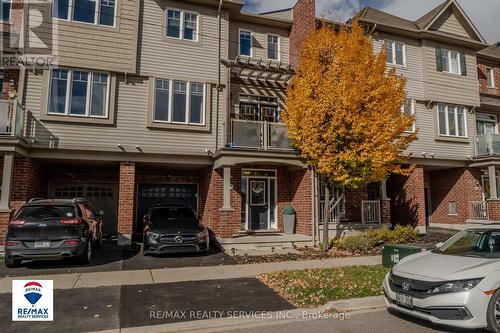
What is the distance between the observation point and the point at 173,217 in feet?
39.6

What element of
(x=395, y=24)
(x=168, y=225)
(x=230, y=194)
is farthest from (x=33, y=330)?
(x=395, y=24)

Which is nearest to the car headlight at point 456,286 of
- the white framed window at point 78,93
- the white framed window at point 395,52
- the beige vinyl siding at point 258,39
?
the white framed window at point 78,93

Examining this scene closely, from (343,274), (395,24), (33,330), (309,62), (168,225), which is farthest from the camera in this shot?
(395,24)

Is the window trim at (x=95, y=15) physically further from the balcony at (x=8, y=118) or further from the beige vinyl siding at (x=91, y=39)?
the balcony at (x=8, y=118)

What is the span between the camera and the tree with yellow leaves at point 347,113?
12.0m

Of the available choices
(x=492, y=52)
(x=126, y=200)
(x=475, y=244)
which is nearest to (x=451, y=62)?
(x=492, y=52)

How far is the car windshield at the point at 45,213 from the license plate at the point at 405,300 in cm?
804

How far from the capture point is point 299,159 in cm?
1390

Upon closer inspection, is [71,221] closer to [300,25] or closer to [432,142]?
[300,25]

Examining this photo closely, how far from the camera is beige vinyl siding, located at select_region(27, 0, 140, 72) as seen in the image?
1270 cm

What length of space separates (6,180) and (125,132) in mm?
4053

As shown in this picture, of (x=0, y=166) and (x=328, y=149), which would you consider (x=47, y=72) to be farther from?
(x=328, y=149)

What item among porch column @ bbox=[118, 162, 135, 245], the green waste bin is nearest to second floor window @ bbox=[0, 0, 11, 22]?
porch column @ bbox=[118, 162, 135, 245]

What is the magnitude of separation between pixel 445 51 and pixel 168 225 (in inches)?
672
